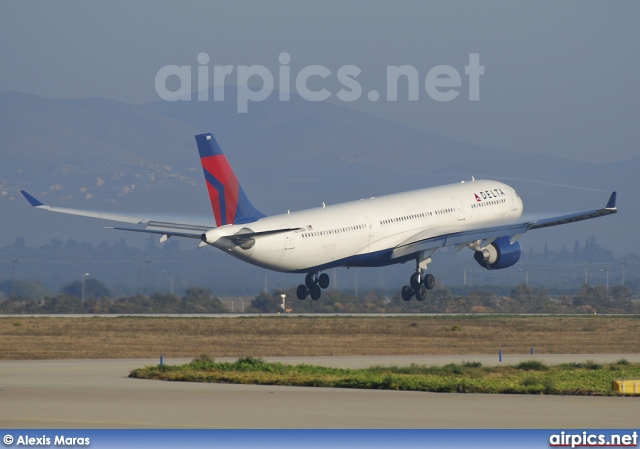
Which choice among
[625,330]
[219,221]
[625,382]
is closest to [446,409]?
[625,382]

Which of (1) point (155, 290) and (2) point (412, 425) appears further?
(1) point (155, 290)

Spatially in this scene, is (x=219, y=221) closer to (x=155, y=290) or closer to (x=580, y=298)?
(x=155, y=290)

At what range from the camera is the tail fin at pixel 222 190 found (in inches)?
2741

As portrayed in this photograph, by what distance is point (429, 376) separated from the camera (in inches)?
1934

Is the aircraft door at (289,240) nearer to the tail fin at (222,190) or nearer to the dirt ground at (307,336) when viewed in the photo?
the tail fin at (222,190)

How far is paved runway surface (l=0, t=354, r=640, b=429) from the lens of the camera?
33.8 meters

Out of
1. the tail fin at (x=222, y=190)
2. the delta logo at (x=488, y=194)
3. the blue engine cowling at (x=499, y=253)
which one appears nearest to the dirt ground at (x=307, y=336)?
the blue engine cowling at (x=499, y=253)

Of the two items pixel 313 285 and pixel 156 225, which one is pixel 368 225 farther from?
pixel 156 225

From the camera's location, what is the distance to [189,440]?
30.3 meters

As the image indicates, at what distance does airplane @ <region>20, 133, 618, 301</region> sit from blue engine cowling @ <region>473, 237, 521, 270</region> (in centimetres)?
6

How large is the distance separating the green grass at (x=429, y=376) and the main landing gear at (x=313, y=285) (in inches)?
852

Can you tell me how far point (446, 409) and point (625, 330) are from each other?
2154 inches

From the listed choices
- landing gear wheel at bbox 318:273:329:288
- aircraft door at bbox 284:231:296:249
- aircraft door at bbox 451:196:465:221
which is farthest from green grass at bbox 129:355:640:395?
aircraft door at bbox 451:196:465:221

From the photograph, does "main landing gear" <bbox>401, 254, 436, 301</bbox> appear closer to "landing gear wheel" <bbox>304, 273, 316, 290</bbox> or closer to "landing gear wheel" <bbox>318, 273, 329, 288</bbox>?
"landing gear wheel" <bbox>318, 273, 329, 288</bbox>
